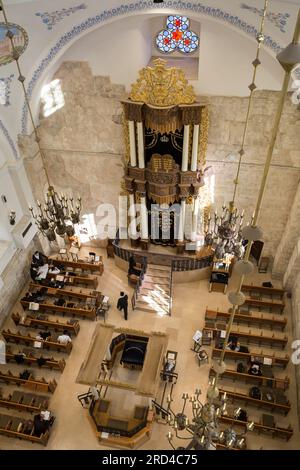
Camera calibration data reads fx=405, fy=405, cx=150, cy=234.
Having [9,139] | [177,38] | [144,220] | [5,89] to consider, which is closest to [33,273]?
[144,220]

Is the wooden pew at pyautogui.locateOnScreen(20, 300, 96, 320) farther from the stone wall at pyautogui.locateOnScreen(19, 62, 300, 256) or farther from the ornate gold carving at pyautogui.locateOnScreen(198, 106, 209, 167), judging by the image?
the ornate gold carving at pyautogui.locateOnScreen(198, 106, 209, 167)

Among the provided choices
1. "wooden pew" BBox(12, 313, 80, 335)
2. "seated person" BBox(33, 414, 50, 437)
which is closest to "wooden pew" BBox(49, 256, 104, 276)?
"wooden pew" BBox(12, 313, 80, 335)

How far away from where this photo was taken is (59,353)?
1320 centimetres

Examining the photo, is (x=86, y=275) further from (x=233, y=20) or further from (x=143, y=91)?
(x=233, y=20)

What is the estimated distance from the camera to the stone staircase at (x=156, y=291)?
14375 mm

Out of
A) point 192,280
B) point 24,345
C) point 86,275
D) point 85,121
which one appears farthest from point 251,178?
point 24,345

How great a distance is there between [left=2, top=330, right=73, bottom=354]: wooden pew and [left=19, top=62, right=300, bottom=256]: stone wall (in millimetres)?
4890

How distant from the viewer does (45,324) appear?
1352 centimetres

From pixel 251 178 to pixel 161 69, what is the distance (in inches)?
184

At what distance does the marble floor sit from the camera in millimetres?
11180

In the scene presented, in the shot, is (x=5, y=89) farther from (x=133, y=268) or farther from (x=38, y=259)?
(x=133, y=268)

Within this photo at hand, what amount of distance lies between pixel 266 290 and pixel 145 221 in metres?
4.96

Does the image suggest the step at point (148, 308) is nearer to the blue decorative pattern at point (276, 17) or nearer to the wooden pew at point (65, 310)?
the wooden pew at point (65, 310)

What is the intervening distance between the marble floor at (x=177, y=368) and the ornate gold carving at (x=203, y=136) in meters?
4.82
